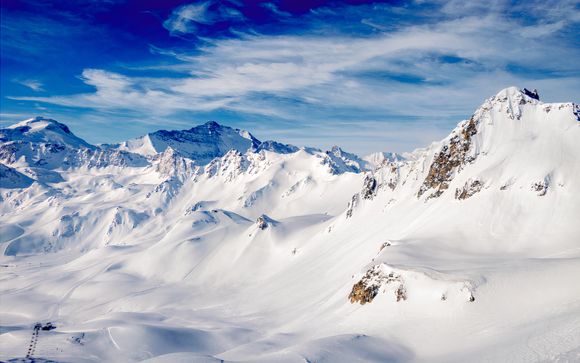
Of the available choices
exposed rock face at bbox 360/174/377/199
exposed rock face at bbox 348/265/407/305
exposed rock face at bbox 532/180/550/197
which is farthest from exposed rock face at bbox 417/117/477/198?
exposed rock face at bbox 348/265/407/305

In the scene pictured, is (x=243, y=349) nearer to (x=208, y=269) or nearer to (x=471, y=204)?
(x=471, y=204)

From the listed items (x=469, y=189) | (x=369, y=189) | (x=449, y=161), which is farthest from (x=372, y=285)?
(x=369, y=189)

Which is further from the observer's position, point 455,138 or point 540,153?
point 455,138

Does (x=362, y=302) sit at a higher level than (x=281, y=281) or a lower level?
lower

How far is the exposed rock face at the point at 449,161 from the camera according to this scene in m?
126

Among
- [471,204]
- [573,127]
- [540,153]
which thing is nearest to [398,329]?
[471,204]

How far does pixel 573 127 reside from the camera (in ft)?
367

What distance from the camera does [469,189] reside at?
112m

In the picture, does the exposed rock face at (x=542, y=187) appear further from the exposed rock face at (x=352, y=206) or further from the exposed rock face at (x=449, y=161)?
the exposed rock face at (x=352, y=206)

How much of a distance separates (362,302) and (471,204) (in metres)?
50.2

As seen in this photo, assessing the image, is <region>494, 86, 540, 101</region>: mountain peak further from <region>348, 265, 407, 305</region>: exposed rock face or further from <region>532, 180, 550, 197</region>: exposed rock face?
<region>348, 265, 407, 305</region>: exposed rock face

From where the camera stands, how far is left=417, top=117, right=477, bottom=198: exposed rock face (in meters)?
126

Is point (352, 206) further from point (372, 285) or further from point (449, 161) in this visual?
point (372, 285)

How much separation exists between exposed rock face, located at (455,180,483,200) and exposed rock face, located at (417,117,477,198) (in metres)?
9.27
